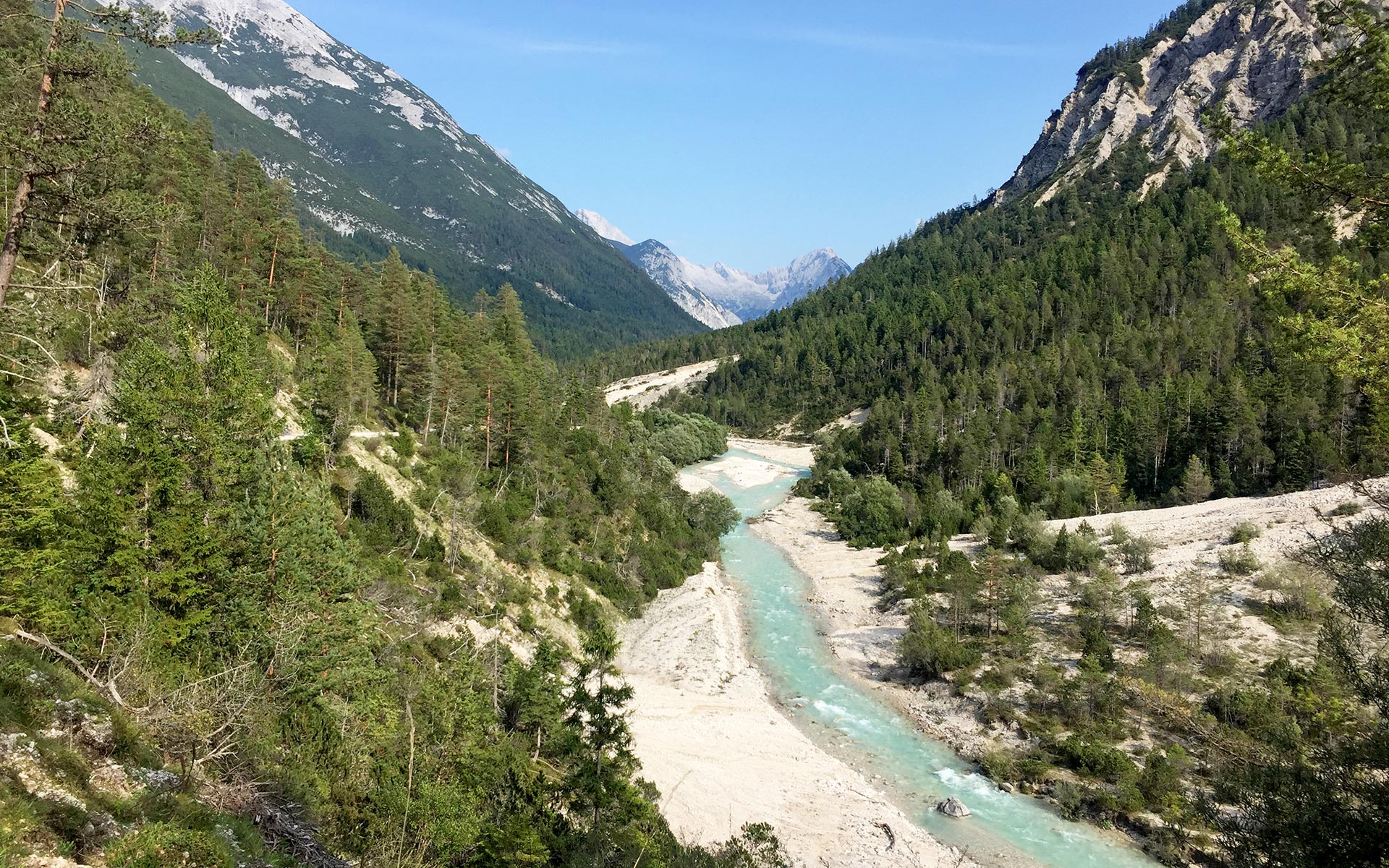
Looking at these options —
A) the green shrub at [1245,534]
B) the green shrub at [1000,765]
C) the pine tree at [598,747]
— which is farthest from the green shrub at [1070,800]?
the green shrub at [1245,534]

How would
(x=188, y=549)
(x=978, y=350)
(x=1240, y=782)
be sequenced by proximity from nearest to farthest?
(x=1240, y=782), (x=188, y=549), (x=978, y=350)

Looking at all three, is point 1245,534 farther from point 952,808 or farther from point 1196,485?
point 952,808

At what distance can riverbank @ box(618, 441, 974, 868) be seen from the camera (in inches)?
1112

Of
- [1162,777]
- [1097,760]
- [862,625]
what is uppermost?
[1162,777]

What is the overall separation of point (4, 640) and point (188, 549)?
6449 millimetres

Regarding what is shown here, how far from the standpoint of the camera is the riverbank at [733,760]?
92.6ft

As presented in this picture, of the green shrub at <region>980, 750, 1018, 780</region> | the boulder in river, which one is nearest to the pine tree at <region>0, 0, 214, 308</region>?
the boulder in river

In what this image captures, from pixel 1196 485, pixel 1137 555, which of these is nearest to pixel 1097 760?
pixel 1137 555

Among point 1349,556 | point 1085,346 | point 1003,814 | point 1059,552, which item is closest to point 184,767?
point 1349,556

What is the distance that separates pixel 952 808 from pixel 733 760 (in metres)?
10.7

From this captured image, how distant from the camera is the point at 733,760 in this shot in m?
34.7

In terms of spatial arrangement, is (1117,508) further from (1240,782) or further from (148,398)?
(148,398)

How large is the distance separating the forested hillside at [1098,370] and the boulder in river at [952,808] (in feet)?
71.3

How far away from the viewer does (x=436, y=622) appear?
116 feet
